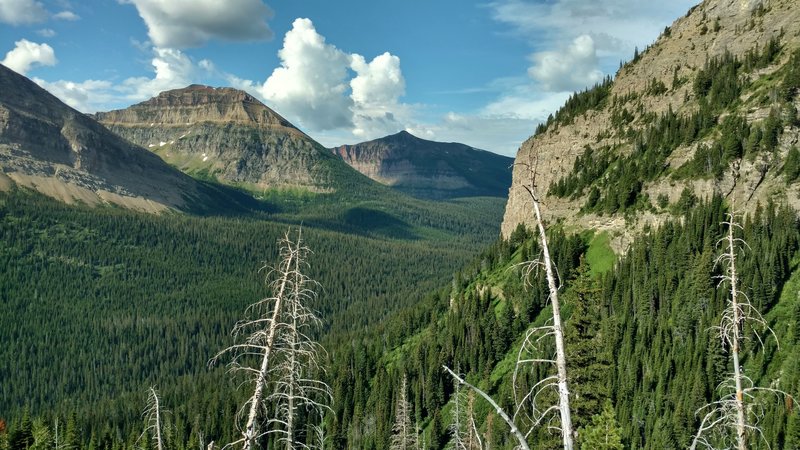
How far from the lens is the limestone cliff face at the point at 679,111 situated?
102 meters

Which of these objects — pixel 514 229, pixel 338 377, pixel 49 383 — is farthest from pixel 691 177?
pixel 49 383

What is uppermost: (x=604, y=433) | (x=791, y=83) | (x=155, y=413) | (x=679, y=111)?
(x=679, y=111)

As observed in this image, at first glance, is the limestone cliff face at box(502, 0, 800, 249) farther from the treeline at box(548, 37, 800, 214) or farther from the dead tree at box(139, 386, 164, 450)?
the dead tree at box(139, 386, 164, 450)

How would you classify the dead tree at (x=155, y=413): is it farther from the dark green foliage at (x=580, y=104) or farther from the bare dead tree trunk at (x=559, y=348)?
the dark green foliage at (x=580, y=104)

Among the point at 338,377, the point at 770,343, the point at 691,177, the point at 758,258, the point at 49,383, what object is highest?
the point at 691,177

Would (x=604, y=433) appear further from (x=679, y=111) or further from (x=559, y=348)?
(x=679, y=111)

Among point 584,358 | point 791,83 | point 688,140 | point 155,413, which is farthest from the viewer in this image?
point 688,140

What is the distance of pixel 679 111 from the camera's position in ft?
431

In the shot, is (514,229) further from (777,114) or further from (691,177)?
(777,114)

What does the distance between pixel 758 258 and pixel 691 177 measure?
31.0m

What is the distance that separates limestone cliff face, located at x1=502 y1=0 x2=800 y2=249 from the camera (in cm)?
10181

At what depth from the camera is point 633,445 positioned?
263ft

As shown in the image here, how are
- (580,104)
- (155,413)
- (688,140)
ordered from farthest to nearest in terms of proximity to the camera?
(580,104) < (688,140) < (155,413)

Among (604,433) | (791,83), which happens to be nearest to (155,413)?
(604,433)
